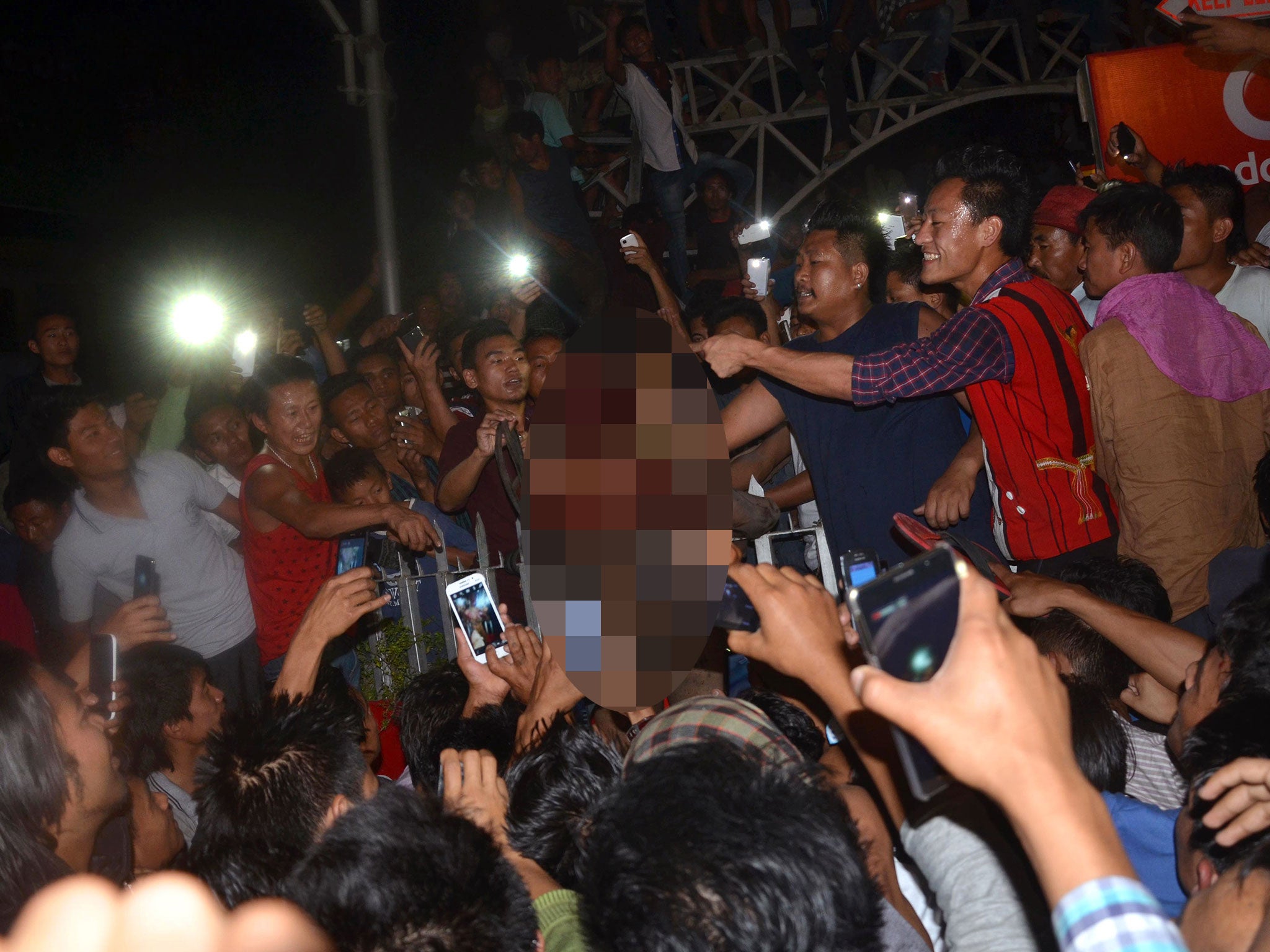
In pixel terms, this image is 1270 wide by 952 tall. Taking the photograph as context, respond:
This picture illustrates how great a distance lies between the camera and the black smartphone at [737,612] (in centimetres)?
158

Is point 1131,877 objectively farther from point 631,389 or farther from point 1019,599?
point 1019,599

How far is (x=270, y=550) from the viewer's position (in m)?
4.37

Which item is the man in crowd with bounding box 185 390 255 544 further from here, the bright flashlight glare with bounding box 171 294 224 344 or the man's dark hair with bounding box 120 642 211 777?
the man's dark hair with bounding box 120 642 211 777

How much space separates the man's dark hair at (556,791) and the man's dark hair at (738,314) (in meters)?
3.14

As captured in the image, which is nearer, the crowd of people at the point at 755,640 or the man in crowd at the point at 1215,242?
the crowd of people at the point at 755,640

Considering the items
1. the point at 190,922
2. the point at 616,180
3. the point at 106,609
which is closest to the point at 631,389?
the point at 190,922

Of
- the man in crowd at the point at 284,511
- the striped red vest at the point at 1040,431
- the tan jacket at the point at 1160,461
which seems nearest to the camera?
the striped red vest at the point at 1040,431

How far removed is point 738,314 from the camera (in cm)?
483

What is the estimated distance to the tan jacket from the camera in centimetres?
308

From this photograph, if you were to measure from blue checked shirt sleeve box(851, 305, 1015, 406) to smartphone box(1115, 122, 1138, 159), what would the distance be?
3.40 meters

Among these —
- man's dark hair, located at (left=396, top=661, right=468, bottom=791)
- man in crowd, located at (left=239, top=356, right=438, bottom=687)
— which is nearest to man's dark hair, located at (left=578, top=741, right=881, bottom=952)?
man's dark hair, located at (left=396, top=661, right=468, bottom=791)

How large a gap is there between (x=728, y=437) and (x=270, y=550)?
227cm

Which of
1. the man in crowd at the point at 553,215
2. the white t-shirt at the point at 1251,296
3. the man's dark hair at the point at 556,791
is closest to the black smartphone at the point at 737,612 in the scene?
the man's dark hair at the point at 556,791

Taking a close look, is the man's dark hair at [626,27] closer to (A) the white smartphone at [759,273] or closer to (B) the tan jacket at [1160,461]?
(A) the white smartphone at [759,273]
